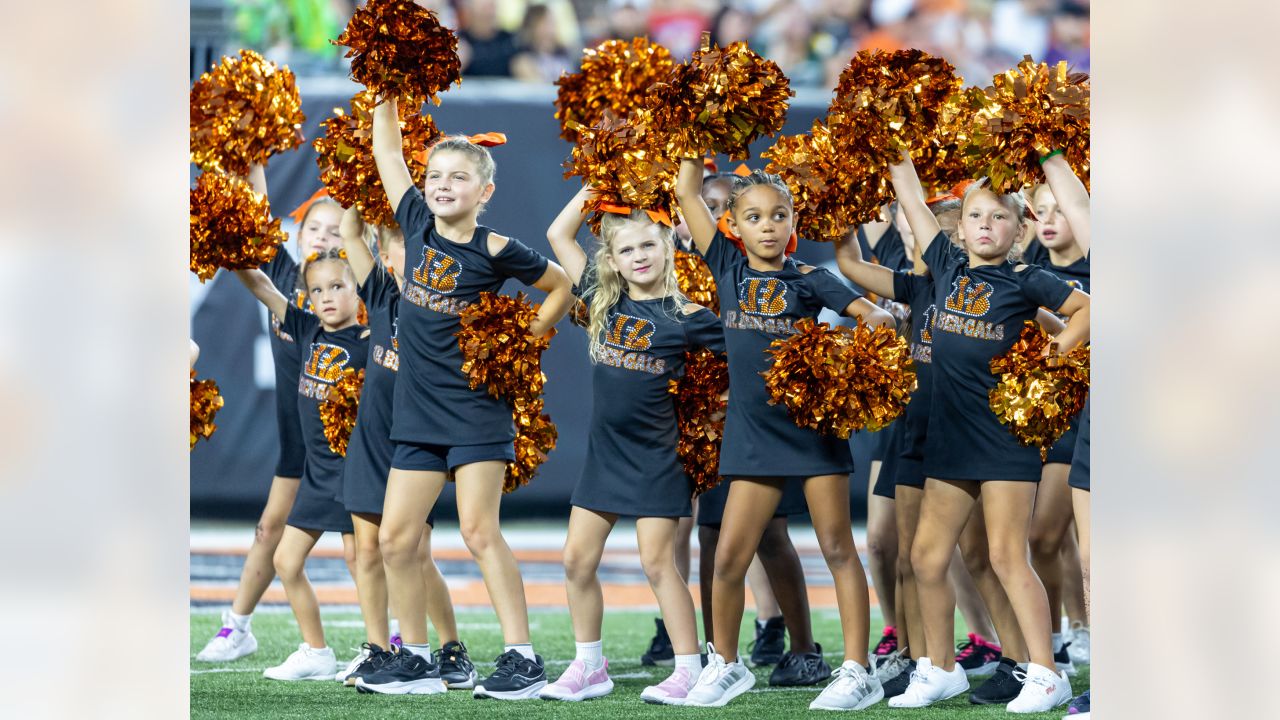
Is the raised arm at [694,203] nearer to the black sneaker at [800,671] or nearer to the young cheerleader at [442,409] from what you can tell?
A: the young cheerleader at [442,409]

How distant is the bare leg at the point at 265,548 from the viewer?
5.49 meters

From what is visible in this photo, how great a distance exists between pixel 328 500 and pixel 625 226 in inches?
60.1

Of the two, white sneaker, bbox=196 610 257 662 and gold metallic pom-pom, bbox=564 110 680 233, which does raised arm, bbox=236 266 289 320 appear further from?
gold metallic pom-pom, bbox=564 110 680 233

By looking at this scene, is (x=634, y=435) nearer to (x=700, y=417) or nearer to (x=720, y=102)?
(x=700, y=417)

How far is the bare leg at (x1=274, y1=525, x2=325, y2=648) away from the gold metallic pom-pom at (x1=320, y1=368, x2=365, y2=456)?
36 cm

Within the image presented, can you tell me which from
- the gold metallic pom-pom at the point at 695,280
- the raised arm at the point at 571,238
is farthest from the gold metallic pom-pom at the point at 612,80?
the gold metallic pom-pom at the point at 695,280

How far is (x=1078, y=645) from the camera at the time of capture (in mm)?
5266

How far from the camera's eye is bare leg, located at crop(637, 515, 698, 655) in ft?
14.5

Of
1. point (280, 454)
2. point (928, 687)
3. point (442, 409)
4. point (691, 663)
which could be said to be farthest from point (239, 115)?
point (928, 687)

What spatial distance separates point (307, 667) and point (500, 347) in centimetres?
140

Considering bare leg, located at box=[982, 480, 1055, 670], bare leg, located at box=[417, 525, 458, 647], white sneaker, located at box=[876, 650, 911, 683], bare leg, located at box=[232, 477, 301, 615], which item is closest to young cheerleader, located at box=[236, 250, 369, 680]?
bare leg, located at box=[232, 477, 301, 615]
